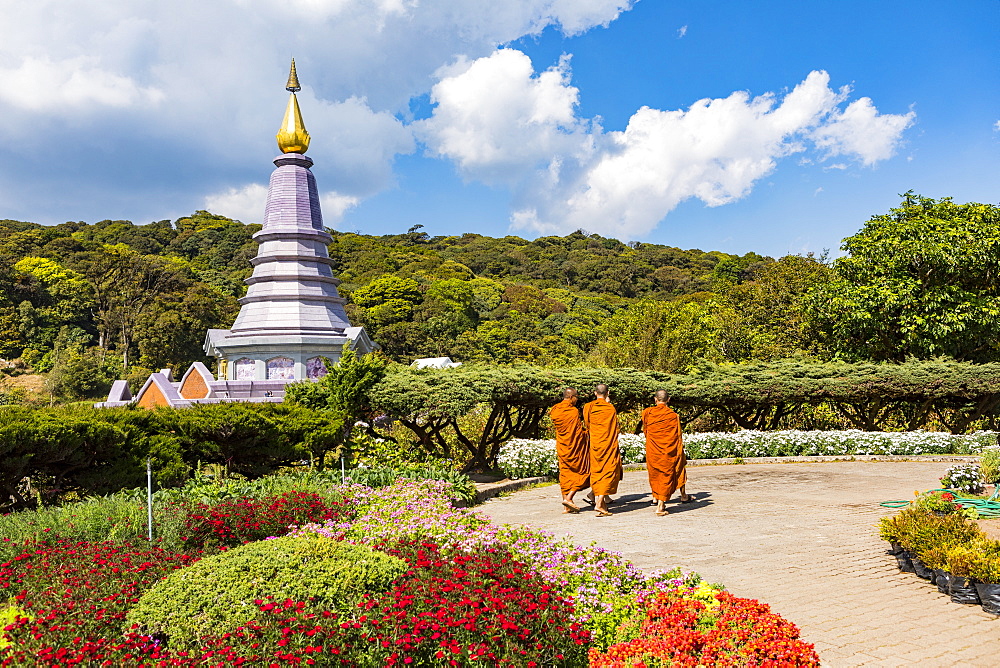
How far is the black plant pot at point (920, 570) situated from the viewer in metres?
6.50

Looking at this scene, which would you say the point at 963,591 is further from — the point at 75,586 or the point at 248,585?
the point at 75,586

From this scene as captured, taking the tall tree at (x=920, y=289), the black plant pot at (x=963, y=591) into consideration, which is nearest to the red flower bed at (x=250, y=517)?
the black plant pot at (x=963, y=591)

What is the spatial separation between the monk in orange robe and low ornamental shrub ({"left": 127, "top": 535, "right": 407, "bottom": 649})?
5853mm

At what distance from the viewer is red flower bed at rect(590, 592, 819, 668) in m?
3.88

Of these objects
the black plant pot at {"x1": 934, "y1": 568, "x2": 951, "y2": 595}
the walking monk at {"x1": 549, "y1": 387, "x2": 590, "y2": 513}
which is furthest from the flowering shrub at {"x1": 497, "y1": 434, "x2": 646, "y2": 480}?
the black plant pot at {"x1": 934, "y1": 568, "x2": 951, "y2": 595}

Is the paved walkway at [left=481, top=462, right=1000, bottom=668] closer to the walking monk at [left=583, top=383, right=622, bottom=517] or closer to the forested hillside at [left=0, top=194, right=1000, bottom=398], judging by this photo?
the walking monk at [left=583, top=383, right=622, bottom=517]

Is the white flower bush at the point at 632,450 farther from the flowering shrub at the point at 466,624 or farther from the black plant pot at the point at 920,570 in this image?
the flowering shrub at the point at 466,624

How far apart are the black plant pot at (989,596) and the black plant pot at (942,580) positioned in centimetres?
33

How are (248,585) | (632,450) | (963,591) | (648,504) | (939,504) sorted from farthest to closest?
(632,450), (648,504), (939,504), (963,591), (248,585)

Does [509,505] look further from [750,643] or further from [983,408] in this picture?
[983,408]

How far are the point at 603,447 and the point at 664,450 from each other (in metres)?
0.93

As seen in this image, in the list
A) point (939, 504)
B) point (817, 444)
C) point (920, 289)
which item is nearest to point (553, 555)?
point (939, 504)

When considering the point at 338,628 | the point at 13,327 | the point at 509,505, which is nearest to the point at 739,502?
the point at 509,505

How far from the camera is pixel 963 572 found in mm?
5926
